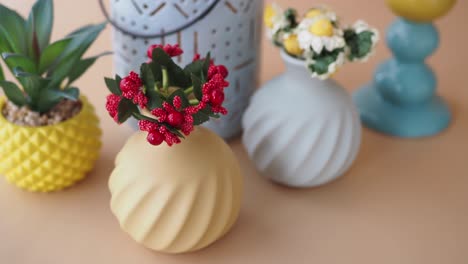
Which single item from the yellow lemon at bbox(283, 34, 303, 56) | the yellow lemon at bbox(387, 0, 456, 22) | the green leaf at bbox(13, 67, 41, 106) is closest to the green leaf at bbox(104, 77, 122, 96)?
the green leaf at bbox(13, 67, 41, 106)

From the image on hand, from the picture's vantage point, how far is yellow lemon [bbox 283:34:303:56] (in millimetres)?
712

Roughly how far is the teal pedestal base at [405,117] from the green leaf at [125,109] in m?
0.43

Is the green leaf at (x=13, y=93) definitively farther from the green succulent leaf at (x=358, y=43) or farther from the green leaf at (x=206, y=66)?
the green succulent leaf at (x=358, y=43)

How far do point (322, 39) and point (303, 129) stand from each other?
117mm

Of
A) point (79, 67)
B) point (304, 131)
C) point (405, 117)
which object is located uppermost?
point (79, 67)

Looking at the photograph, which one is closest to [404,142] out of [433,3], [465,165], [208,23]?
[465,165]

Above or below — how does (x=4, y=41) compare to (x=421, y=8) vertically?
above

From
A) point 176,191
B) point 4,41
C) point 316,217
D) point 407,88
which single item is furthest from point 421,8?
point 4,41

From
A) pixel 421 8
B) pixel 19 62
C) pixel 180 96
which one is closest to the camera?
pixel 180 96

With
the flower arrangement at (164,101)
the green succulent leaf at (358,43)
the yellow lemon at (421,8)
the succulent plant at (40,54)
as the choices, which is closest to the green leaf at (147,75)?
the flower arrangement at (164,101)

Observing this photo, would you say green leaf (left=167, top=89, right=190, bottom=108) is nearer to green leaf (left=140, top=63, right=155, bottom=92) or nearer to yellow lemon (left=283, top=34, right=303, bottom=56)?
green leaf (left=140, top=63, right=155, bottom=92)

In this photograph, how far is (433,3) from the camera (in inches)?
32.2

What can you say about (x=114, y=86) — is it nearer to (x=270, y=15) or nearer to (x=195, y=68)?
(x=195, y=68)

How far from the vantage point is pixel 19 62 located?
706 millimetres
